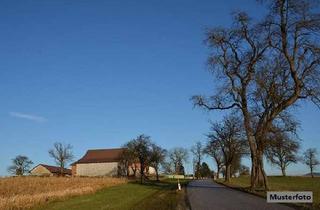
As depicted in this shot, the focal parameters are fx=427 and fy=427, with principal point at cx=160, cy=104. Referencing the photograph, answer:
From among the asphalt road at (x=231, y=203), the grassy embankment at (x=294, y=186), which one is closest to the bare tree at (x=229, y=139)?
the grassy embankment at (x=294, y=186)

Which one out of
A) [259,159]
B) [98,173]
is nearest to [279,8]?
[259,159]

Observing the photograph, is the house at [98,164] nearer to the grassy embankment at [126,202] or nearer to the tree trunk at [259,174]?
the tree trunk at [259,174]

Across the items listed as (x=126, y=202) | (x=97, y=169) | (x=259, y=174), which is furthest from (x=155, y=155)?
(x=126, y=202)

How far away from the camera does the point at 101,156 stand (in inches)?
5910

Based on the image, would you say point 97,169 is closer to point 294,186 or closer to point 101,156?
point 101,156

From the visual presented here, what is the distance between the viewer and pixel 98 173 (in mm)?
144625

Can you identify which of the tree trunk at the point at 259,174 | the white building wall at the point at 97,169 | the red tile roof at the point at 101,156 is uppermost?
the red tile roof at the point at 101,156

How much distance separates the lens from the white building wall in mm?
143375

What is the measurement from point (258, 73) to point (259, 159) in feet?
22.8

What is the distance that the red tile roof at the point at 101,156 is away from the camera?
483 feet

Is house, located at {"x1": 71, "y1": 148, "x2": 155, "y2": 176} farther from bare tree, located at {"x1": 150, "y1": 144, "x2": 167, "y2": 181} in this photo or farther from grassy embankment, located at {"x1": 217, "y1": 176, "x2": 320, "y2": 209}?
grassy embankment, located at {"x1": 217, "y1": 176, "x2": 320, "y2": 209}

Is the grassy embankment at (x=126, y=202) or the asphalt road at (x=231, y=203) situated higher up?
the asphalt road at (x=231, y=203)

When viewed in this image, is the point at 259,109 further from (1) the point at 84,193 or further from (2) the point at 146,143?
(2) the point at 146,143

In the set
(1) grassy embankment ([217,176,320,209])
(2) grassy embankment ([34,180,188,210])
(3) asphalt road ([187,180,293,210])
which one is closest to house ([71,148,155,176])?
(1) grassy embankment ([217,176,320,209])
